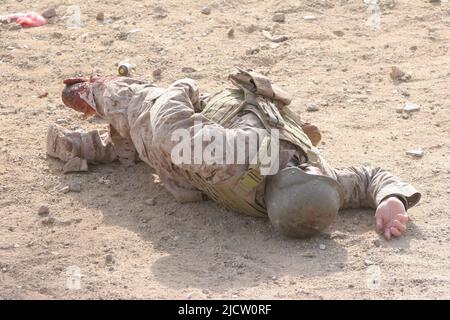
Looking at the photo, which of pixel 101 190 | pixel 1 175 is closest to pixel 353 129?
pixel 101 190

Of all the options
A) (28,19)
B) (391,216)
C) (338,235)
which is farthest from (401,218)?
(28,19)

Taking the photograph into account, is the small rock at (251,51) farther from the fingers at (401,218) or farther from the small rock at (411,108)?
the fingers at (401,218)

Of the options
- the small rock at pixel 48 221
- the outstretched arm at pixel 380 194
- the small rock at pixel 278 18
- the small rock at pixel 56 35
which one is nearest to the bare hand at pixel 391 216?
the outstretched arm at pixel 380 194

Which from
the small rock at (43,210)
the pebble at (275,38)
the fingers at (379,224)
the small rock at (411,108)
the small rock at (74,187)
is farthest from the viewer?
the pebble at (275,38)

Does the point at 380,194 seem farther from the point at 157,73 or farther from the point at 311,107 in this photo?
the point at 157,73

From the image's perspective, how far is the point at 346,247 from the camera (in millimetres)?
4777

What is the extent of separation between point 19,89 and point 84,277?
2.49 metres

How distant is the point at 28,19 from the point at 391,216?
3.93m

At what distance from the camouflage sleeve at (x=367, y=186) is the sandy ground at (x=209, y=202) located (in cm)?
8

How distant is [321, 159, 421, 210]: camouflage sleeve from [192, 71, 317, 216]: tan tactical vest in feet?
0.81

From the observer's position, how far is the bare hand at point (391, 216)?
483 centimetres

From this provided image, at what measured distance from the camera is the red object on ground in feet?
25.2

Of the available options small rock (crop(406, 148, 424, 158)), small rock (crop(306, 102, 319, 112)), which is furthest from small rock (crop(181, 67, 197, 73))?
small rock (crop(406, 148, 424, 158))

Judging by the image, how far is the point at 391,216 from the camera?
4875mm
